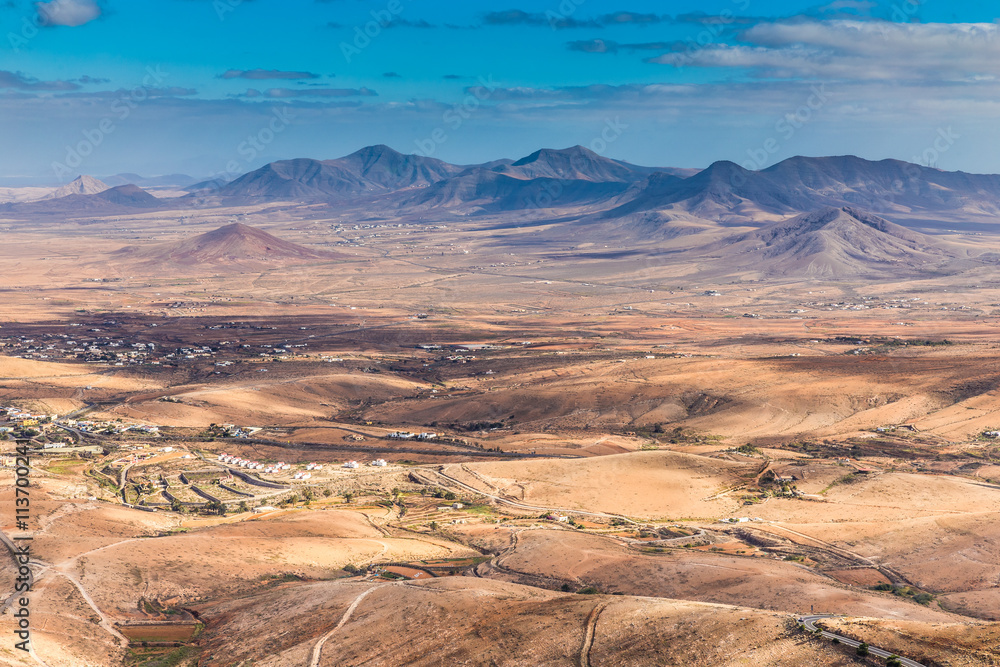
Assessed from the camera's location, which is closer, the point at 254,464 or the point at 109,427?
the point at 254,464

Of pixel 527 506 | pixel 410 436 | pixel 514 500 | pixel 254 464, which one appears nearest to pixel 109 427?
pixel 254 464

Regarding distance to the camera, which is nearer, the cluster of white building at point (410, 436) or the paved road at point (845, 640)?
the paved road at point (845, 640)

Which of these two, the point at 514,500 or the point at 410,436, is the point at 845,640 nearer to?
the point at 514,500

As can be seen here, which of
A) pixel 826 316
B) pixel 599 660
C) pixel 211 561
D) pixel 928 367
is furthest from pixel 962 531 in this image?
pixel 826 316

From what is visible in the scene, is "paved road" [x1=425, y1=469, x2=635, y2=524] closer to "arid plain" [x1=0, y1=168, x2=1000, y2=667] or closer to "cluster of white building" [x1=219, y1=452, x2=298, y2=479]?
"arid plain" [x1=0, y1=168, x2=1000, y2=667]

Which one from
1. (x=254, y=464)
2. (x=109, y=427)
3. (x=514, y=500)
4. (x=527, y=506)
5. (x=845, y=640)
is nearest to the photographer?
(x=845, y=640)

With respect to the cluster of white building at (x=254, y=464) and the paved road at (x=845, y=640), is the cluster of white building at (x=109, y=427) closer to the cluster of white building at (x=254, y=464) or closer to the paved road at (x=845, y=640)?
the cluster of white building at (x=254, y=464)

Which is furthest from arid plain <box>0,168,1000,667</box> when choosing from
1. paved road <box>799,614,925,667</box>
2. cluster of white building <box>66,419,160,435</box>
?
cluster of white building <box>66,419,160,435</box>

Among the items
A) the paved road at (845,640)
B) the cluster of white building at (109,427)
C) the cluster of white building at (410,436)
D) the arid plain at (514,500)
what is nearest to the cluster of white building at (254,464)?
the arid plain at (514,500)
